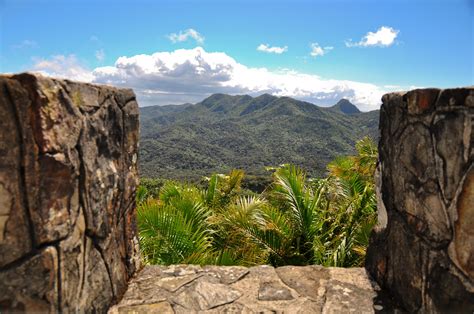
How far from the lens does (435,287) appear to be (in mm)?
2061

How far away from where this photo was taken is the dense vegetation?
3.78m

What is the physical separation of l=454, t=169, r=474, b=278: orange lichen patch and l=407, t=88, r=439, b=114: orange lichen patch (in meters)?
0.46

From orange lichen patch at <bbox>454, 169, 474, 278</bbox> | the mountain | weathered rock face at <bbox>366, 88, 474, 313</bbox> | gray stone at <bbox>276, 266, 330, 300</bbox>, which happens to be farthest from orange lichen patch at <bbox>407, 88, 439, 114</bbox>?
the mountain

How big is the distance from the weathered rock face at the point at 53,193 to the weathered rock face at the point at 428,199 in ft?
6.18

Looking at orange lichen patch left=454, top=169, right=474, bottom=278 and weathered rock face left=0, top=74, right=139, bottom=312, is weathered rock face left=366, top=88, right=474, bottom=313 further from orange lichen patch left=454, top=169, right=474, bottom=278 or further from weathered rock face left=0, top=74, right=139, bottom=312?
weathered rock face left=0, top=74, right=139, bottom=312

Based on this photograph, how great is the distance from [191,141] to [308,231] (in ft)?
358

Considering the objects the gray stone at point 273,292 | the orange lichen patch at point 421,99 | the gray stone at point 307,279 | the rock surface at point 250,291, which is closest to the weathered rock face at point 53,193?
the rock surface at point 250,291

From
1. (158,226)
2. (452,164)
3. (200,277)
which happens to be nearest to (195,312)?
(200,277)

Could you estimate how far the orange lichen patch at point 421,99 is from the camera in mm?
2010

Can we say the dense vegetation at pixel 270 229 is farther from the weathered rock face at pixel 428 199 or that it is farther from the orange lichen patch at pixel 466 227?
the orange lichen patch at pixel 466 227

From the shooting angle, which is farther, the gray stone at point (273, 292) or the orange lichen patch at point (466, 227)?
the gray stone at point (273, 292)

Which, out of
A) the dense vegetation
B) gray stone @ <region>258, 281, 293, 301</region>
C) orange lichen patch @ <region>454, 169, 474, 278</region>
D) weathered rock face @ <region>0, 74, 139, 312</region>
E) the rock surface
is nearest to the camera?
weathered rock face @ <region>0, 74, 139, 312</region>

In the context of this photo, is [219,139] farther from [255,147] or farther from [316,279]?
[316,279]

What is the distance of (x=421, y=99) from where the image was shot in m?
2.11
